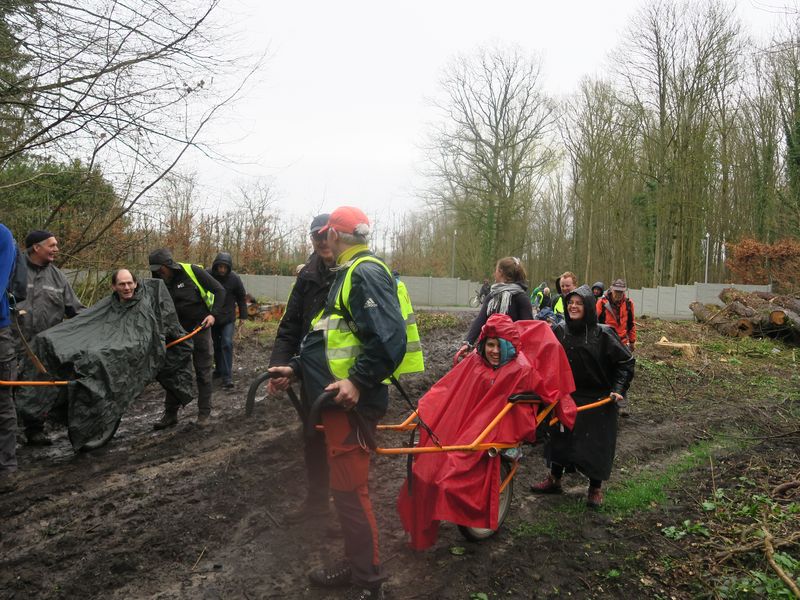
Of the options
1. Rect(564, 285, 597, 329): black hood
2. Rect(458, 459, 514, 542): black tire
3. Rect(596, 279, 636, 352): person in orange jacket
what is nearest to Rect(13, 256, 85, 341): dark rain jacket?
Rect(458, 459, 514, 542): black tire

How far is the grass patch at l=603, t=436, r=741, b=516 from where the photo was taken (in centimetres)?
491

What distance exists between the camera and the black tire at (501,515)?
402cm

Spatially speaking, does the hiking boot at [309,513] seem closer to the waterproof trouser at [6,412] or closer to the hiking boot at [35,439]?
the waterproof trouser at [6,412]

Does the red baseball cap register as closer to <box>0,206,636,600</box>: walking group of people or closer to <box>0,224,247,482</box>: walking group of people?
<box>0,206,636,600</box>: walking group of people

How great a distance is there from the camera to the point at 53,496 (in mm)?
→ 4594

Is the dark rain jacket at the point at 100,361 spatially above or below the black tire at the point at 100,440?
above

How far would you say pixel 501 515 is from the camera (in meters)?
4.33

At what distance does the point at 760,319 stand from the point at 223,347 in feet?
47.1

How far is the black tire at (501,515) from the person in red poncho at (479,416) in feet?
1.08

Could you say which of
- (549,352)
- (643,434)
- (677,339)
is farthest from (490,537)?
(677,339)

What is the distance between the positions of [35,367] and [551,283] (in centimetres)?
4241

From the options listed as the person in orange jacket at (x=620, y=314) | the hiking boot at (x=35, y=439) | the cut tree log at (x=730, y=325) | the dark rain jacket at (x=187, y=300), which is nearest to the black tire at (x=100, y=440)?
the hiking boot at (x=35, y=439)

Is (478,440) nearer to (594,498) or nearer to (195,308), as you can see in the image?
(594,498)

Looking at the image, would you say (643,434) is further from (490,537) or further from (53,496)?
(53,496)
